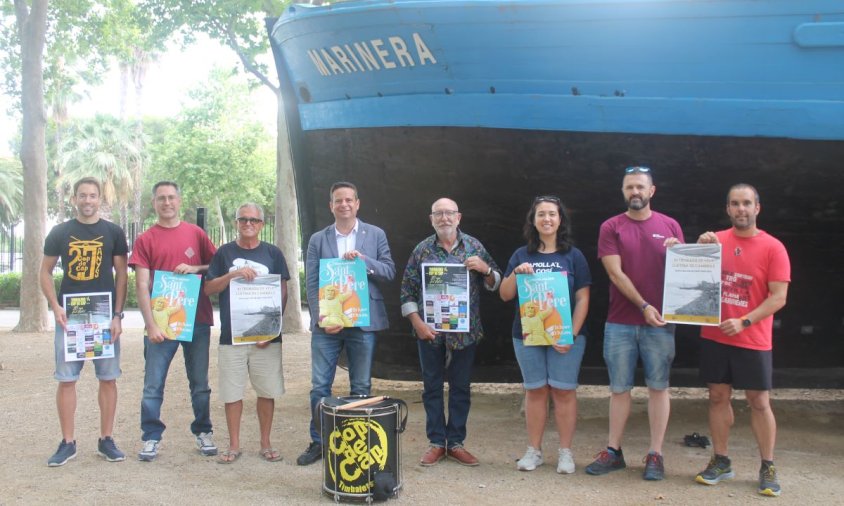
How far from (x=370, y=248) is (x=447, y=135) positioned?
1.02 metres

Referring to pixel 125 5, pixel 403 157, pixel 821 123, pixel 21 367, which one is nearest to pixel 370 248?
pixel 403 157

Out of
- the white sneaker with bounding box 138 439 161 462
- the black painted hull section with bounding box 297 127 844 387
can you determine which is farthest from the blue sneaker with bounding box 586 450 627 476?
the white sneaker with bounding box 138 439 161 462

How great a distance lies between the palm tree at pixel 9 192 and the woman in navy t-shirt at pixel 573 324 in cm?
3269

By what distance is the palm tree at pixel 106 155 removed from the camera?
29.8 m

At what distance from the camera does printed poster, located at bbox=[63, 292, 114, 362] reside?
4.37 metres

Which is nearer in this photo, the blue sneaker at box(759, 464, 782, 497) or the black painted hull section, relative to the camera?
the blue sneaker at box(759, 464, 782, 497)

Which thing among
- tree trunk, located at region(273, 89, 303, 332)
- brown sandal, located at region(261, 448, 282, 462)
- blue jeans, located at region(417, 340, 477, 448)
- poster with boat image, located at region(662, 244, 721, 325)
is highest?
tree trunk, located at region(273, 89, 303, 332)

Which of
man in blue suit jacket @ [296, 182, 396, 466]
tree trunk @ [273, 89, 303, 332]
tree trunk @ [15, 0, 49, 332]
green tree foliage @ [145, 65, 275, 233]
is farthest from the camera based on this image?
green tree foliage @ [145, 65, 275, 233]

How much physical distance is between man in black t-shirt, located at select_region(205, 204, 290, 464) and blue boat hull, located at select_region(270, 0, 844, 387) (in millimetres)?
1174

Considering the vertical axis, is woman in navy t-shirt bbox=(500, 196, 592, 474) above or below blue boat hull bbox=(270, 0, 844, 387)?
below

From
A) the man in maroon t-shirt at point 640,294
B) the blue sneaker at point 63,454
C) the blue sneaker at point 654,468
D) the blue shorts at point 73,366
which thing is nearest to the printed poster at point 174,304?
the blue shorts at point 73,366

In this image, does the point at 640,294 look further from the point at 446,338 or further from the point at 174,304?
the point at 174,304

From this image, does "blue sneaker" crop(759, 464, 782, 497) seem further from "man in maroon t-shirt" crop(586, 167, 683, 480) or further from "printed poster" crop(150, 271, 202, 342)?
"printed poster" crop(150, 271, 202, 342)

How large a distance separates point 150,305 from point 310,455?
127 cm
